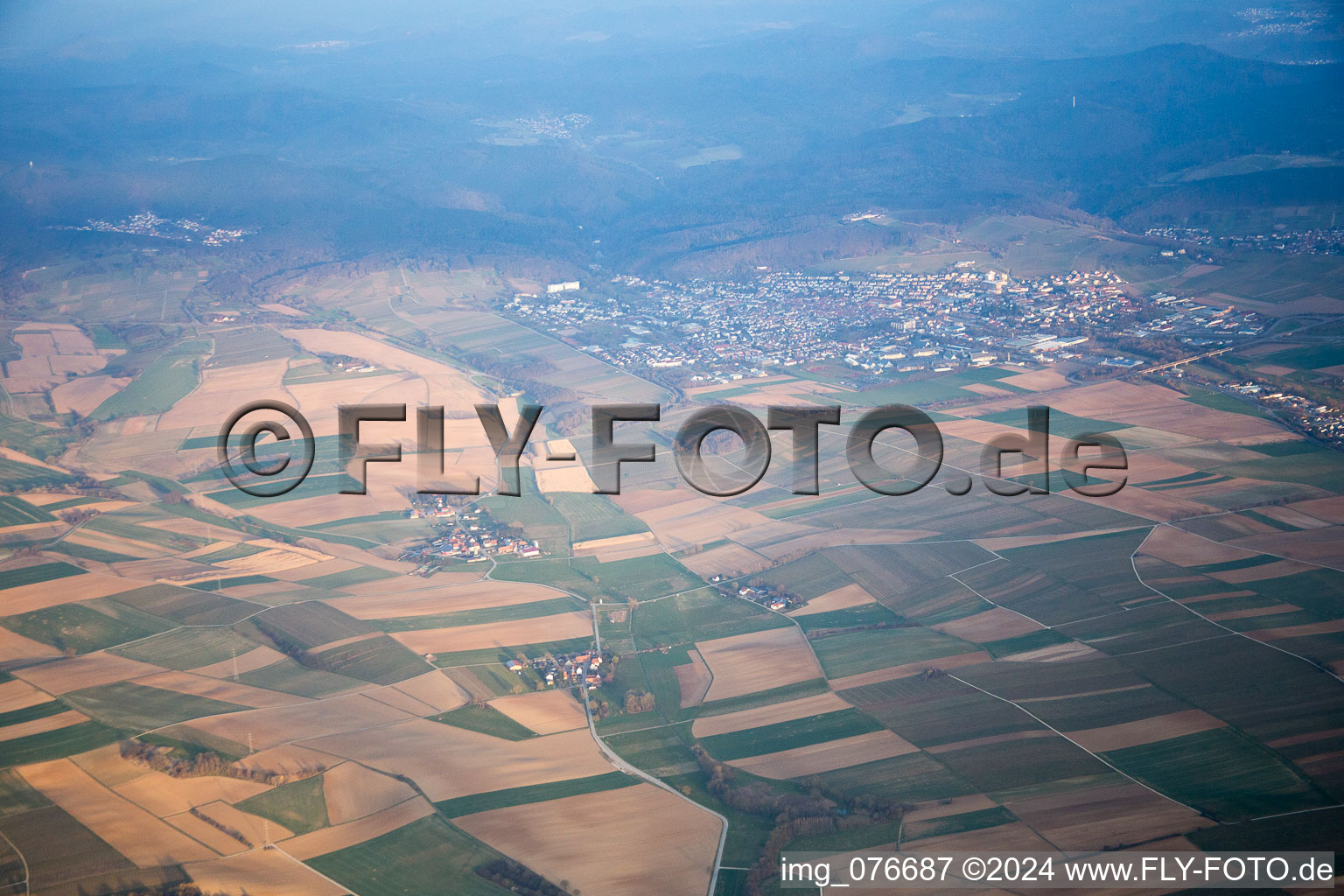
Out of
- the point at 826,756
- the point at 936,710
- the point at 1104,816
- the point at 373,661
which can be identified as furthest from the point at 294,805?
the point at 1104,816

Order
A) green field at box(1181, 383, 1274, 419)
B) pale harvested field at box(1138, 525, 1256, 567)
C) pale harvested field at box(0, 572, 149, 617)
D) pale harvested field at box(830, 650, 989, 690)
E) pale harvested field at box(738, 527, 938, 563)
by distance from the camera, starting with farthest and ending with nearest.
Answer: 1. green field at box(1181, 383, 1274, 419)
2. pale harvested field at box(738, 527, 938, 563)
3. pale harvested field at box(1138, 525, 1256, 567)
4. pale harvested field at box(0, 572, 149, 617)
5. pale harvested field at box(830, 650, 989, 690)

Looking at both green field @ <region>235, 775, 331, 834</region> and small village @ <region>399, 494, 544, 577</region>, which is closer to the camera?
green field @ <region>235, 775, 331, 834</region>

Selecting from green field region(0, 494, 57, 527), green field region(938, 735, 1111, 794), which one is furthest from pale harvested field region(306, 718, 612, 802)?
green field region(0, 494, 57, 527)

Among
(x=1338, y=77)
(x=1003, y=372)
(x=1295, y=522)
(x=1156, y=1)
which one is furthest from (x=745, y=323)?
(x=1156, y=1)

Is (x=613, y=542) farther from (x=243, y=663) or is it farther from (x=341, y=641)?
(x=243, y=663)

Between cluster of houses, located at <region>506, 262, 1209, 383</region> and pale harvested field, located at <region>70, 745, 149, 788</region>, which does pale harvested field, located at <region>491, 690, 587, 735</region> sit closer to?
pale harvested field, located at <region>70, 745, 149, 788</region>

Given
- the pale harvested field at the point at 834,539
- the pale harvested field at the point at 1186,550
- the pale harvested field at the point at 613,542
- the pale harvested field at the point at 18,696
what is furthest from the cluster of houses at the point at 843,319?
the pale harvested field at the point at 18,696

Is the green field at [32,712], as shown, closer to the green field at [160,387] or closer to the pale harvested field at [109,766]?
the pale harvested field at [109,766]
